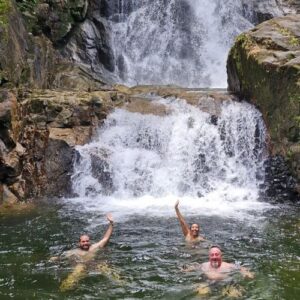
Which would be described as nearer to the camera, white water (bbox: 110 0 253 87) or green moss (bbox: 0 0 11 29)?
green moss (bbox: 0 0 11 29)

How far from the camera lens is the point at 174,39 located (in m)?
27.7

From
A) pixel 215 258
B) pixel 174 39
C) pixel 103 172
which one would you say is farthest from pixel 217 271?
pixel 174 39

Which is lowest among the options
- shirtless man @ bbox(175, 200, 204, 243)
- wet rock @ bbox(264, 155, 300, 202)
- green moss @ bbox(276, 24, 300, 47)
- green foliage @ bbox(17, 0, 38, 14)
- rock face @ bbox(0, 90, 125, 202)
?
shirtless man @ bbox(175, 200, 204, 243)

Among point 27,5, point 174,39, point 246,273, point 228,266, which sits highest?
point 27,5

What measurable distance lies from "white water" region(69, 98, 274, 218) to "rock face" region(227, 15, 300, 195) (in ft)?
2.62

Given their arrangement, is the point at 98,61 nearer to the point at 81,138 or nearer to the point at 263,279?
the point at 81,138

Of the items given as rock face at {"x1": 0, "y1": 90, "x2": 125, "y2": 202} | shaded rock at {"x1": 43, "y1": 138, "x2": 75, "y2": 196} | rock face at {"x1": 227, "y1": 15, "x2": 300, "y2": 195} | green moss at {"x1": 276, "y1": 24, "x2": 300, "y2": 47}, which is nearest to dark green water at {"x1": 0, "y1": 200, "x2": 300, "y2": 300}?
rock face at {"x1": 0, "y1": 90, "x2": 125, "y2": 202}

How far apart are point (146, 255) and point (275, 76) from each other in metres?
8.75

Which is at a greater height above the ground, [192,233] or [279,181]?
[279,181]

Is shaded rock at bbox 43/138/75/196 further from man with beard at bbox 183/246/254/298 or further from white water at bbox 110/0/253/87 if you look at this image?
white water at bbox 110/0/253/87

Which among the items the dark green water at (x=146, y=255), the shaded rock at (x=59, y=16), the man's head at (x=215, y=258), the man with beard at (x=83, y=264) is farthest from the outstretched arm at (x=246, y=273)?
the shaded rock at (x=59, y=16)

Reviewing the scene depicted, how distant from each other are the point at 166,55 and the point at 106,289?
1991 cm

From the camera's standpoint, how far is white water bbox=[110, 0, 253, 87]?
2703 centimetres

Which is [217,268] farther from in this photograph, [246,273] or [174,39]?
[174,39]
